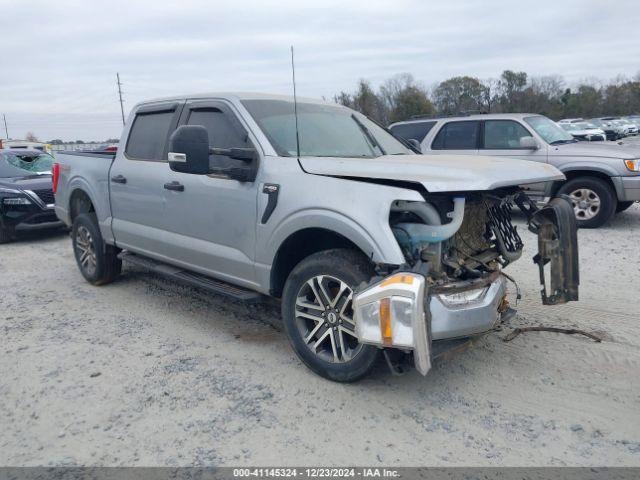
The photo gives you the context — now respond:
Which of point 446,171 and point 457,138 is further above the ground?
point 457,138

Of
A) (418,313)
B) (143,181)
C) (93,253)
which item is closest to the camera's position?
(418,313)

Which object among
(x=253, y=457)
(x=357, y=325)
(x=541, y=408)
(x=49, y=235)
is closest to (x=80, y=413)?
(x=253, y=457)

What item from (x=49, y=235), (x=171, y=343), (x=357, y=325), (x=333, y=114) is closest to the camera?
(x=357, y=325)

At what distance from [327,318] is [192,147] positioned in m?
1.50

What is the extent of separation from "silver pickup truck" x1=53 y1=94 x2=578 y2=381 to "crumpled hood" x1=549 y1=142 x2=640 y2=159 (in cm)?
493

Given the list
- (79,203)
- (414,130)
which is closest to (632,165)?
(414,130)

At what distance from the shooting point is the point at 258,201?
394 centimetres

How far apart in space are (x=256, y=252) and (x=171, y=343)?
1134 millimetres

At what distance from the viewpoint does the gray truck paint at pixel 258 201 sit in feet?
10.6

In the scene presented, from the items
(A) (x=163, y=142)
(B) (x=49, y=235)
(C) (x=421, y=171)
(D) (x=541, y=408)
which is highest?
(A) (x=163, y=142)

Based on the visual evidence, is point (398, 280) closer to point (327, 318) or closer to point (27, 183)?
point (327, 318)

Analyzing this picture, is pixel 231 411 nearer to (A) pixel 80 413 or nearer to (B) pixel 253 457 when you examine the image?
(B) pixel 253 457

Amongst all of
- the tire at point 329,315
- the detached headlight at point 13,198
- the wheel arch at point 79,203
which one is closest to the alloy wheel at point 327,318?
the tire at point 329,315

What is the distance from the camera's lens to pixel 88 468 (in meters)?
2.80
